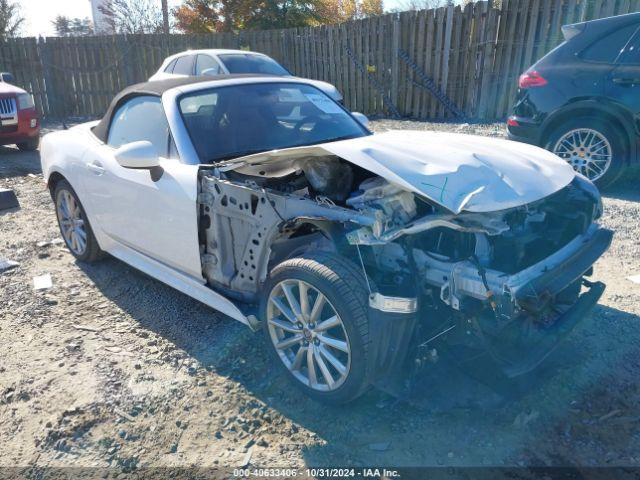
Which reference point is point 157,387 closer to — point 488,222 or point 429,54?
point 488,222

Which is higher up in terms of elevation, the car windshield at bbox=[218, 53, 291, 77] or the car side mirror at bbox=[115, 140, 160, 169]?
the car windshield at bbox=[218, 53, 291, 77]

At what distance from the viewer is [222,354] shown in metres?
3.36

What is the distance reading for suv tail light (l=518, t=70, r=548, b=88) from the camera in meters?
5.97

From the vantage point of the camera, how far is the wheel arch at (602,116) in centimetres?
552

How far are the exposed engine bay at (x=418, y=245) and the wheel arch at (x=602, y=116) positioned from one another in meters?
2.92

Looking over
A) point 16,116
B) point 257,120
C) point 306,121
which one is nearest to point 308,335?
point 257,120

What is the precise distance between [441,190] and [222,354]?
180 cm

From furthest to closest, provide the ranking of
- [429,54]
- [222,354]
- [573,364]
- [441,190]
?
1. [429,54]
2. [222,354]
3. [573,364]
4. [441,190]

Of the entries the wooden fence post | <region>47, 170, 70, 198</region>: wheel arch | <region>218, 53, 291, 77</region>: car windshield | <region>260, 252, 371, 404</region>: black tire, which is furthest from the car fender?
the wooden fence post

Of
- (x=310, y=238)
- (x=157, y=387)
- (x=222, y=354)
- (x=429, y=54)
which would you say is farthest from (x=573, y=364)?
(x=429, y=54)

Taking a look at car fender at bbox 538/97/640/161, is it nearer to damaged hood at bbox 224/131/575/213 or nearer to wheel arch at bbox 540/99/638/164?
wheel arch at bbox 540/99/638/164

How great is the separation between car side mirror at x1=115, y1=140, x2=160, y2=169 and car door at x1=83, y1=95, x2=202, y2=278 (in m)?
0.14

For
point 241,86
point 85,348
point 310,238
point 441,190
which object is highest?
point 241,86

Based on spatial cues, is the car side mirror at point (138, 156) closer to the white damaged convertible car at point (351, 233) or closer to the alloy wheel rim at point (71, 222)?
the white damaged convertible car at point (351, 233)
